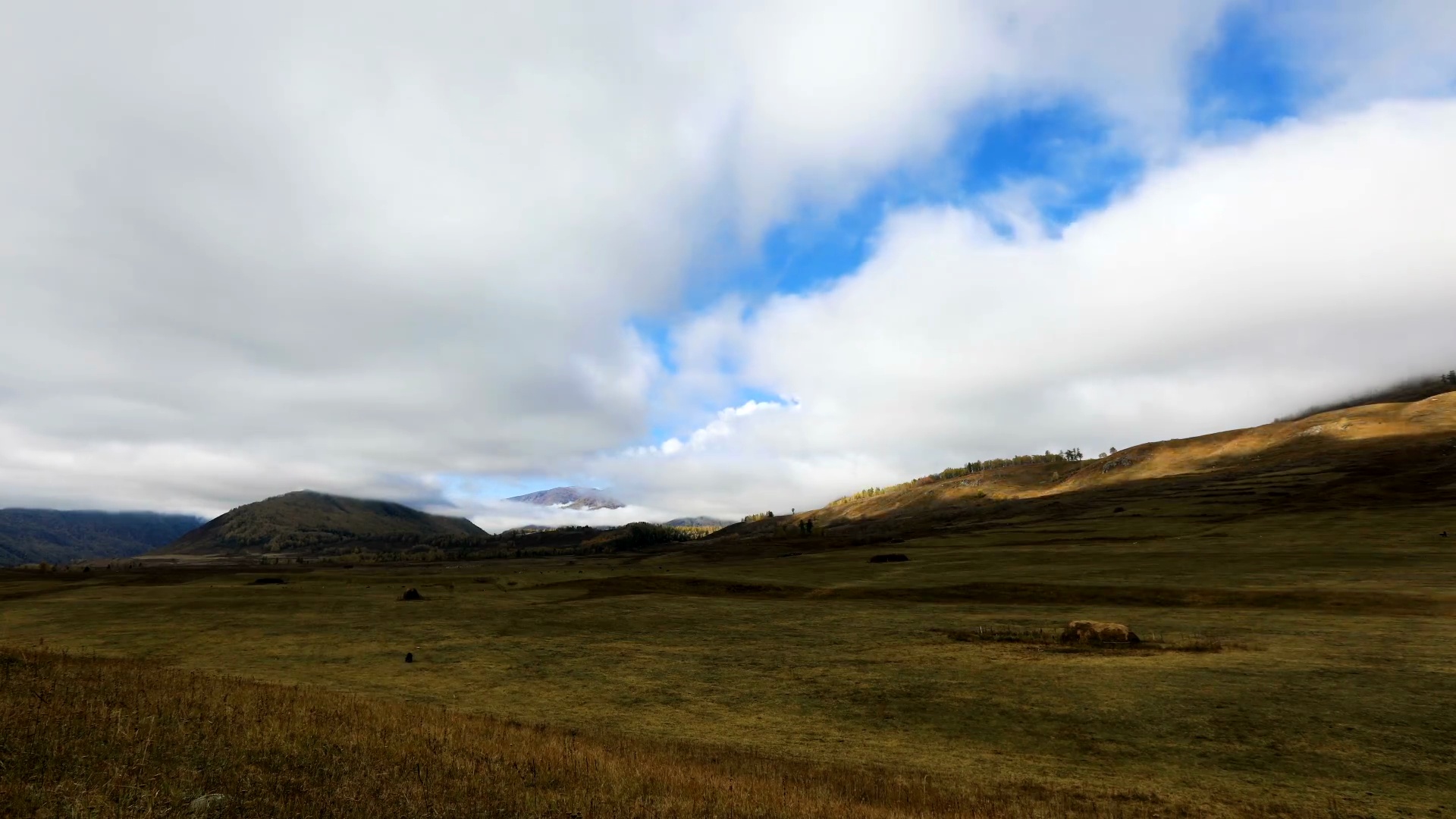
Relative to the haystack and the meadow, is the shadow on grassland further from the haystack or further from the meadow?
the haystack

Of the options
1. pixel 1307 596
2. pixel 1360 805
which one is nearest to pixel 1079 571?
pixel 1307 596

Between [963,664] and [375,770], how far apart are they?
2507 cm

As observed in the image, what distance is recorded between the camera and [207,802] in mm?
10023

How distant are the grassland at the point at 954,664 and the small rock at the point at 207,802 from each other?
95 centimetres

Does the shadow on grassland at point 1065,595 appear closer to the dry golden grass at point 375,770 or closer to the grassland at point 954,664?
the grassland at point 954,664

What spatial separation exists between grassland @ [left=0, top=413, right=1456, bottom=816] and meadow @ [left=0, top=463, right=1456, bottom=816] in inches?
5.8

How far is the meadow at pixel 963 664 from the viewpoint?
17.0 meters

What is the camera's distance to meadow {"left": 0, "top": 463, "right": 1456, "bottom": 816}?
1697cm

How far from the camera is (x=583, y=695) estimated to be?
88.4ft

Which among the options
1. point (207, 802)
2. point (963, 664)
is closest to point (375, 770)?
point (207, 802)

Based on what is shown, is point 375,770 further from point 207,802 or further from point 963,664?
point 963,664

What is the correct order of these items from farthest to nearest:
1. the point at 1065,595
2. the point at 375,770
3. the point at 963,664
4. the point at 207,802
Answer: the point at 1065,595
the point at 963,664
the point at 375,770
the point at 207,802

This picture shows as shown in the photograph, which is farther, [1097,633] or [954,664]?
[1097,633]

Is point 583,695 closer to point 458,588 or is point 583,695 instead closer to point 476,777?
point 476,777
